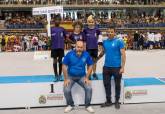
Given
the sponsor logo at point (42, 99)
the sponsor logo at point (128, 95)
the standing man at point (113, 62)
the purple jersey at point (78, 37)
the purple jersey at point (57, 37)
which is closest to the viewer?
the standing man at point (113, 62)

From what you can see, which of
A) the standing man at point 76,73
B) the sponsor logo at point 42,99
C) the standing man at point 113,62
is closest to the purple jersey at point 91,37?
the standing man at point 113,62

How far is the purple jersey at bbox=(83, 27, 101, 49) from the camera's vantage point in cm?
1163

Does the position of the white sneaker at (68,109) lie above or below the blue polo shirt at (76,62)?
below

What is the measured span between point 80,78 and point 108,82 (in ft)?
2.06

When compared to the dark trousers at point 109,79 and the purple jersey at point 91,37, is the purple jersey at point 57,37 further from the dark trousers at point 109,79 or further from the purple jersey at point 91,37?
the dark trousers at point 109,79

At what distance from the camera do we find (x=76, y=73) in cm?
969

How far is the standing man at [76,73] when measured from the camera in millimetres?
9648

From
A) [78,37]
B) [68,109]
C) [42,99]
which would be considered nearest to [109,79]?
[68,109]

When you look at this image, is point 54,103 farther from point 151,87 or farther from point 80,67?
point 151,87

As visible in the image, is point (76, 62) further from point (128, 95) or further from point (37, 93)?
point (128, 95)

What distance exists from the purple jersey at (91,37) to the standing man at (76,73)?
1.98 m

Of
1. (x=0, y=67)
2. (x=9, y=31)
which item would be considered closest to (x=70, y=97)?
(x=0, y=67)

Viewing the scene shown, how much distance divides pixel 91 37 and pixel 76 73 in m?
2.20

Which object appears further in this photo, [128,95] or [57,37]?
[57,37]
